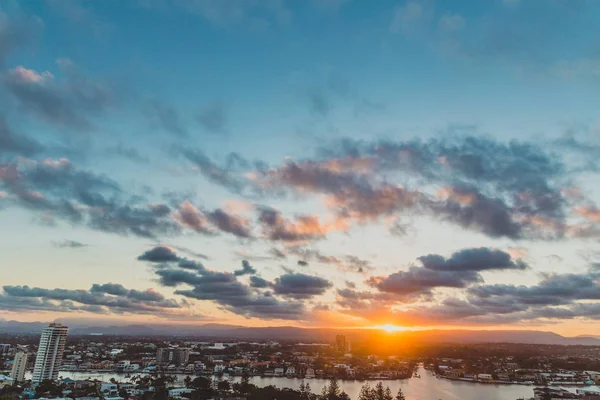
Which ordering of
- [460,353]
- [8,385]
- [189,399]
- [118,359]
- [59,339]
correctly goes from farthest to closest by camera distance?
[460,353]
[118,359]
[59,339]
[8,385]
[189,399]

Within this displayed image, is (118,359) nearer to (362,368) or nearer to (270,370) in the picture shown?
(270,370)

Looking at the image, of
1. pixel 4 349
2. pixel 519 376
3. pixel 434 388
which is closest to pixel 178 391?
pixel 434 388

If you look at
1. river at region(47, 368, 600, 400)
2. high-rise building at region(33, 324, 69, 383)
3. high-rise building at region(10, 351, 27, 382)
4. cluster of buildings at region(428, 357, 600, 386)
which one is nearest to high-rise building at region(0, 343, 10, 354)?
river at region(47, 368, 600, 400)

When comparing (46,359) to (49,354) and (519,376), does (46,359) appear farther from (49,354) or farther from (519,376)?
(519,376)

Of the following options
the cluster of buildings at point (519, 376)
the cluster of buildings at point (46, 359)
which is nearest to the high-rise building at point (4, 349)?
the cluster of buildings at point (46, 359)

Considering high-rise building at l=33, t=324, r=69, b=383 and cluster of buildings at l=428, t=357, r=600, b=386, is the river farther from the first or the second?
high-rise building at l=33, t=324, r=69, b=383

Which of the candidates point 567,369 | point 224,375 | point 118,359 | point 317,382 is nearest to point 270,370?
point 224,375

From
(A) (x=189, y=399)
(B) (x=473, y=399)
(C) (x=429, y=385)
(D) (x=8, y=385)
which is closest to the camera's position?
(A) (x=189, y=399)
